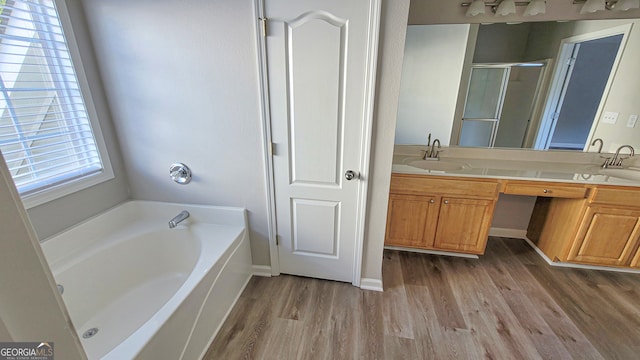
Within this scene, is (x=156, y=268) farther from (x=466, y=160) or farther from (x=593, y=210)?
(x=593, y=210)

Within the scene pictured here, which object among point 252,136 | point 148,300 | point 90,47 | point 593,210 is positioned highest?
point 90,47

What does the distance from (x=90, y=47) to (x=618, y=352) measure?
3852 mm

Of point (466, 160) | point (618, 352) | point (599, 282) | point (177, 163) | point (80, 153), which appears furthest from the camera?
point (466, 160)

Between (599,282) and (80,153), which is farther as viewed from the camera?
(599,282)

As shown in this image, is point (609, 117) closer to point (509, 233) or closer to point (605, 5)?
point (605, 5)

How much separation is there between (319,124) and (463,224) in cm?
153

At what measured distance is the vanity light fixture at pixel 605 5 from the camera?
194 cm

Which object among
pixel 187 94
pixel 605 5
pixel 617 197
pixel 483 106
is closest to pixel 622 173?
pixel 617 197

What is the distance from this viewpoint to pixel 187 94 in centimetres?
178

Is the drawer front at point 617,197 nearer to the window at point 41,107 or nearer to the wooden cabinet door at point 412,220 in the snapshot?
the wooden cabinet door at point 412,220

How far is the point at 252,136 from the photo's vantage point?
1811mm

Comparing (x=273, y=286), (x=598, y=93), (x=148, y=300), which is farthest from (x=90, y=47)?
(x=598, y=93)

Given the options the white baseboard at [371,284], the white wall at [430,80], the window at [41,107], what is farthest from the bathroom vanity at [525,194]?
the window at [41,107]

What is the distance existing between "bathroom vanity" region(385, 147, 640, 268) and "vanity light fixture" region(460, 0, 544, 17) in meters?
1.15
